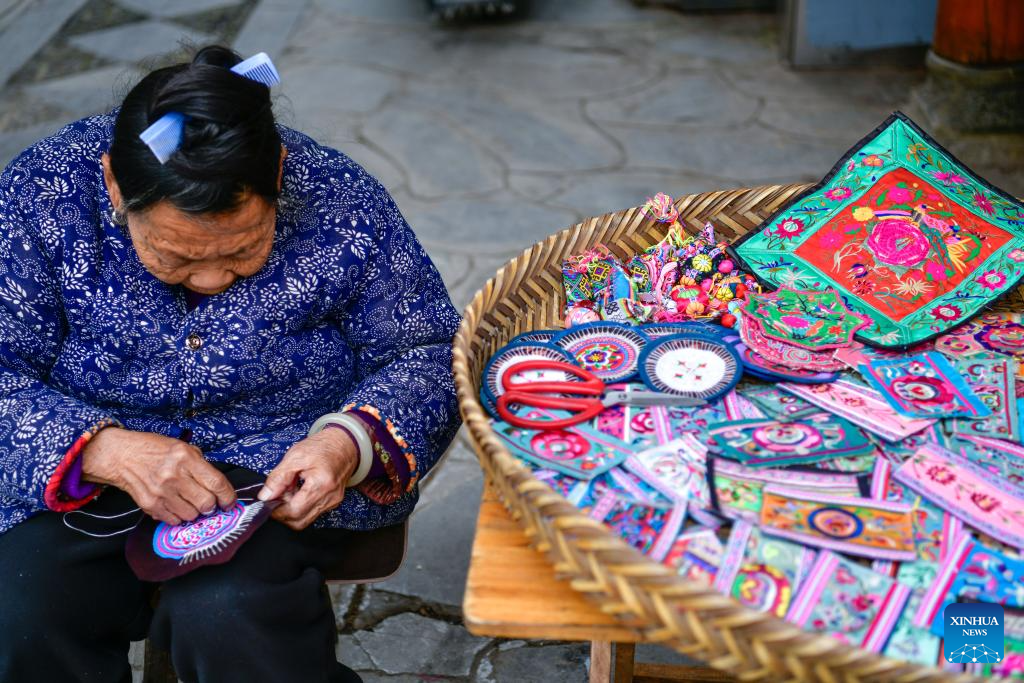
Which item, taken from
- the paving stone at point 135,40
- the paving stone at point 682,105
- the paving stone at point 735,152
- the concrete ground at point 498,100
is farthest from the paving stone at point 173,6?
the paving stone at point 735,152

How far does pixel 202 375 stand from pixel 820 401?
95 centimetres

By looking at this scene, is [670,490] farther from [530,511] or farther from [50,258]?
[50,258]

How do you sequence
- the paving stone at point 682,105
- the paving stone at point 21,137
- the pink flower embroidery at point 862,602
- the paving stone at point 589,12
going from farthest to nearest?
the paving stone at point 589,12 < the paving stone at point 682,105 < the paving stone at point 21,137 < the pink flower embroidery at point 862,602

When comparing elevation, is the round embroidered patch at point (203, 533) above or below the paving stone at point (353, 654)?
above

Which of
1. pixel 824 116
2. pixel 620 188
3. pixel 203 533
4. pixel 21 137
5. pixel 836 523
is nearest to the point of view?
pixel 836 523

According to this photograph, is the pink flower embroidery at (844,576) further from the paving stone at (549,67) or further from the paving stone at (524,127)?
the paving stone at (549,67)

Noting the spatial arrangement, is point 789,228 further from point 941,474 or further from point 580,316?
point 941,474

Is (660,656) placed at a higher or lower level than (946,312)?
lower

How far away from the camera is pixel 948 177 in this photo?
174 cm

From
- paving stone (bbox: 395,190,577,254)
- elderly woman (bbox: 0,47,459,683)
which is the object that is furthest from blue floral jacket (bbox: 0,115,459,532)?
paving stone (bbox: 395,190,577,254)

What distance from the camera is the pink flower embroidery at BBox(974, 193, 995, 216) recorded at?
1.71m

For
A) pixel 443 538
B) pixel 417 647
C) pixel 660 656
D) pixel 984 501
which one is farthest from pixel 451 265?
pixel 984 501

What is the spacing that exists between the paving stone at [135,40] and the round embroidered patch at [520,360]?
156 inches

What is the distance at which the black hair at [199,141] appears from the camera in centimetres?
141
